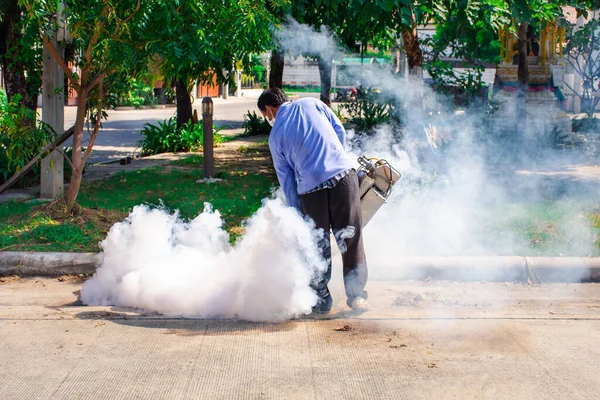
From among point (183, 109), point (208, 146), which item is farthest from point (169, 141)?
point (208, 146)

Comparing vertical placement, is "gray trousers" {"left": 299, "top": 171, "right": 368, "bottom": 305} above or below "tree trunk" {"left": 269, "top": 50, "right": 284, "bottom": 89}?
below

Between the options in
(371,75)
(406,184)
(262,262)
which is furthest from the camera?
(371,75)

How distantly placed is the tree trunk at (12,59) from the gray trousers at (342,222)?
5547 mm

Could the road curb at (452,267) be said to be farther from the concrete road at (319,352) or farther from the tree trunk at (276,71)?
the tree trunk at (276,71)

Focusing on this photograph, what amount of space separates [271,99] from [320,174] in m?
0.66

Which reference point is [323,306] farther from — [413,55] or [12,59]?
[413,55]

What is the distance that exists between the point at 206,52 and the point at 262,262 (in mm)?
2673

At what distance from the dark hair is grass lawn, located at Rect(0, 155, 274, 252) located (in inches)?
78.4

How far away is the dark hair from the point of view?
17.0 ft

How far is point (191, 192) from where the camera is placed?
30.0ft

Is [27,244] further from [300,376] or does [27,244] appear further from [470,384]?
[470,384]

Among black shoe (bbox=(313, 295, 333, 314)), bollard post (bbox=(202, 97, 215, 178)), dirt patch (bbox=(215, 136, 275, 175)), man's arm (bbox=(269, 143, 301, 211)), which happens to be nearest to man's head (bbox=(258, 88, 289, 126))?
man's arm (bbox=(269, 143, 301, 211))

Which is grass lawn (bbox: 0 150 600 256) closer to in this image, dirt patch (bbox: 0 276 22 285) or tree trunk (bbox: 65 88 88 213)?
tree trunk (bbox: 65 88 88 213)

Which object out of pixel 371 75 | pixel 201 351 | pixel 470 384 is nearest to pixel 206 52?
pixel 201 351
